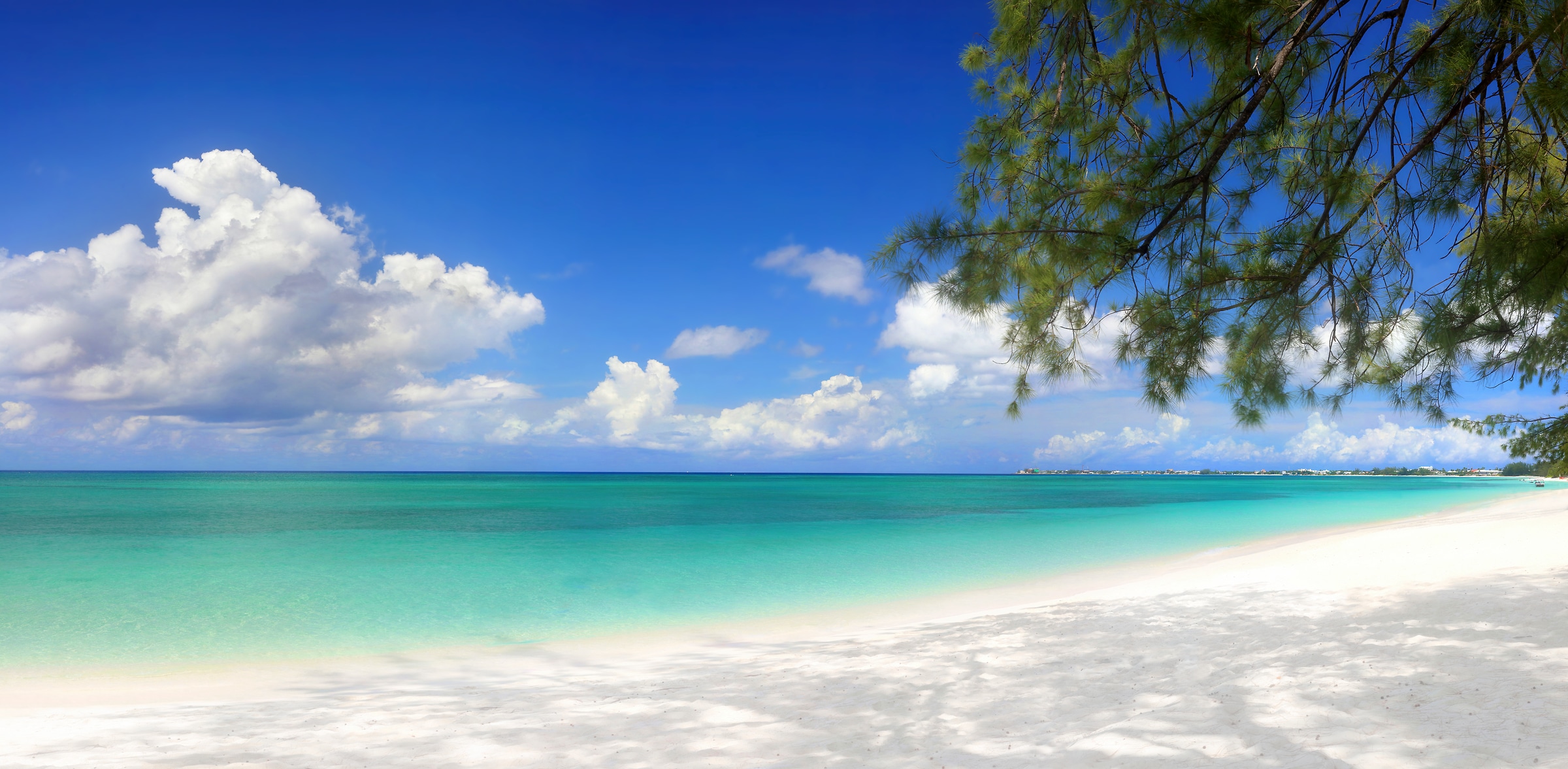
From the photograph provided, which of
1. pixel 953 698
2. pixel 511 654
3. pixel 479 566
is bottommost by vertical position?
pixel 479 566

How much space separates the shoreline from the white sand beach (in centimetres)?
6

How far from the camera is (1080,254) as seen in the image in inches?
171

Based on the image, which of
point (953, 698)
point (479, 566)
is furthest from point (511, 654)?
point (479, 566)

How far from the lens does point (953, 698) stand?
4.07 metres

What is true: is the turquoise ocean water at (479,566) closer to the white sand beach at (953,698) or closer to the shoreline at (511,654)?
the shoreline at (511,654)

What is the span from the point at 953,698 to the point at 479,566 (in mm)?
11670

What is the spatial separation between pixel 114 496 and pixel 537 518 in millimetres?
33044

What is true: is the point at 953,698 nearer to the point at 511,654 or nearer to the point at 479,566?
the point at 511,654

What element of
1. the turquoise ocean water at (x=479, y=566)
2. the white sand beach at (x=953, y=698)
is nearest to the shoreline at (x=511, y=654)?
the white sand beach at (x=953, y=698)

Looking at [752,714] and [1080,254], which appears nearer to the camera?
[752,714]

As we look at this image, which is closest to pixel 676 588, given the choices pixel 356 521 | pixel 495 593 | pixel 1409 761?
pixel 495 593

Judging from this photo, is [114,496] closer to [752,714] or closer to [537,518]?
[537,518]

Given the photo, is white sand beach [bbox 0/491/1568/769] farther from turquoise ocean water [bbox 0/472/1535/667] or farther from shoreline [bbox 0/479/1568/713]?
turquoise ocean water [bbox 0/472/1535/667]

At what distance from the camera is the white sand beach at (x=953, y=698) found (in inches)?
125
